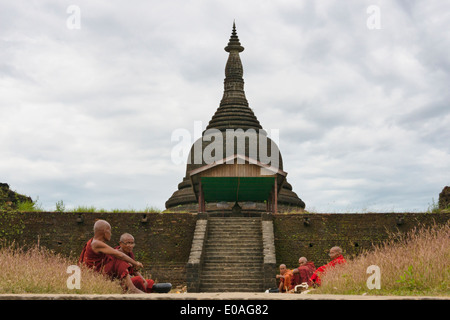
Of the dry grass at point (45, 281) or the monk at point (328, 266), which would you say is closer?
the dry grass at point (45, 281)

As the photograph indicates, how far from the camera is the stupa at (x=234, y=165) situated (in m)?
19.0

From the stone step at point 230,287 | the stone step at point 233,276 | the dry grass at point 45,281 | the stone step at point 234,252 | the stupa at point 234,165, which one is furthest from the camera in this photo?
the stupa at point 234,165

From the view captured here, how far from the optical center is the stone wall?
55.9 ft

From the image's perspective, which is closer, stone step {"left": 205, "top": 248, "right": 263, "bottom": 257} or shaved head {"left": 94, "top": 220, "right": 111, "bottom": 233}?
shaved head {"left": 94, "top": 220, "right": 111, "bottom": 233}

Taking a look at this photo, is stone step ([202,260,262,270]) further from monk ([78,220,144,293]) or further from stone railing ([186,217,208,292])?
monk ([78,220,144,293])

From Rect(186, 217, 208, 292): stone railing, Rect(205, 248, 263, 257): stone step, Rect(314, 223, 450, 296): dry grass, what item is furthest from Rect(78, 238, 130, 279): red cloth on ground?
Rect(205, 248, 263, 257): stone step

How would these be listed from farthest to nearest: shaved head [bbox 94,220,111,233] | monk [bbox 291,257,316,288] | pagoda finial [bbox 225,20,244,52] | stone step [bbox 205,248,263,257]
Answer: pagoda finial [bbox 225,20,244,52] → stone step [bbox 205,248,263,257] → monk [bbox 291,257,316,288] → shaved head [bbox 94,220,111,233]

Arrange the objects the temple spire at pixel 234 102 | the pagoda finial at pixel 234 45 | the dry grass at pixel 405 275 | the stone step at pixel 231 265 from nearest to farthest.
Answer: the dry grass at pixel 405 275, the stone step at pixel 231 265, the temple spire at pixel 234 102, the pagoda finial at pixel 234 45

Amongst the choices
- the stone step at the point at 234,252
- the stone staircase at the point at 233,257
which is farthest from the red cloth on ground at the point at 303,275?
the stone step at the point at 234,252

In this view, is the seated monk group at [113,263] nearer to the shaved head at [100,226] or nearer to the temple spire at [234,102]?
the shaved head at [100,226]

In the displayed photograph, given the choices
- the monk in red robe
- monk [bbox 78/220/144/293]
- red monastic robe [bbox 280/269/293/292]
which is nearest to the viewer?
monk [bbox 78/220/144/293]

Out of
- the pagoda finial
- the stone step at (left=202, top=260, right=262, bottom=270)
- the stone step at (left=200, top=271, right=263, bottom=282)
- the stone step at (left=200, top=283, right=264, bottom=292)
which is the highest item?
the pagoda finial
